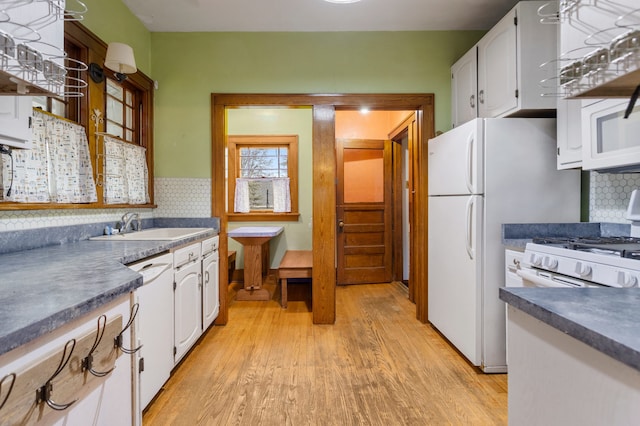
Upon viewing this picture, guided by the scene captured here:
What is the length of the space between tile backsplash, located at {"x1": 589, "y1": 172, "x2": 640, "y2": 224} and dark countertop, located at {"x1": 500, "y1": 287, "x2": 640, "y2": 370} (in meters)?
1.51

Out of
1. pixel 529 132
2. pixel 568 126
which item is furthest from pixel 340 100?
pixel 568 126

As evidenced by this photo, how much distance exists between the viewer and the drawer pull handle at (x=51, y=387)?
28.2 inches

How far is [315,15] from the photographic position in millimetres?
2787

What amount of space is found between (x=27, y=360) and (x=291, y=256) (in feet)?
11.1

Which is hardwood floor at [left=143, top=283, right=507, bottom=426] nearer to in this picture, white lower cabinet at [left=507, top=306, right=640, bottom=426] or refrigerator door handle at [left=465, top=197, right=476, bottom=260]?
refrigerator door handle at [left=465, top=197, right=476, bottom=260]

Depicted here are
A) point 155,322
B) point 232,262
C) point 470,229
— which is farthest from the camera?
point 232,262

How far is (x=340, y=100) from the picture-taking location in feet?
9.91

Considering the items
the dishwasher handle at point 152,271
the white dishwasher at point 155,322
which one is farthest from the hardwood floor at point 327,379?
the dishwasher handle at point 152,271

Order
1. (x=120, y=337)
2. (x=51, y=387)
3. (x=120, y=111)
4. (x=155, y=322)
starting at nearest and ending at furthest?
(x=51, y=387) → (x=120, y=337) → (x=155, y=322) → (x=120, y=111)

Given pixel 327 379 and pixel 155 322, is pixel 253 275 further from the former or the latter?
pixel 155 322

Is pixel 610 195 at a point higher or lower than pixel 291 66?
lower

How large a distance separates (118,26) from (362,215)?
3.32 m

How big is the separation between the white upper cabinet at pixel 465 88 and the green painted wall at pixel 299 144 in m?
2.21

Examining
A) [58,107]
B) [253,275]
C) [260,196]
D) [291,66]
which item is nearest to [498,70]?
[291,66]
